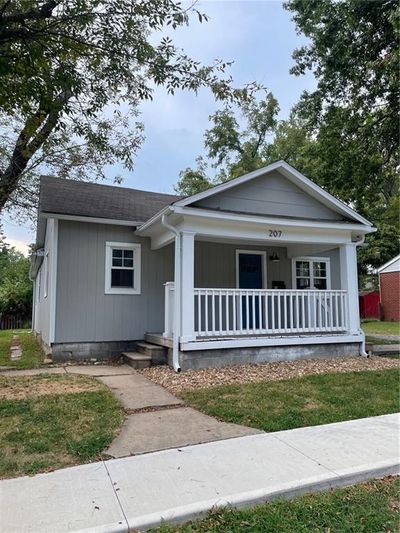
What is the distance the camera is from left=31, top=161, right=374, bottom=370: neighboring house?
802 cm

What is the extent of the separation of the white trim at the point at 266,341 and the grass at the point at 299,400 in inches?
56.4

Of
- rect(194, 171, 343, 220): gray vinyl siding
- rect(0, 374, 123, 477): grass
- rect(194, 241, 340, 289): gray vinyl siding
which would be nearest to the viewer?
rect(0, 374, 123, 477): grass

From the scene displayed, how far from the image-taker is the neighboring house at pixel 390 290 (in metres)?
22.4

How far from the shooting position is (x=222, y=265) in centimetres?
1091

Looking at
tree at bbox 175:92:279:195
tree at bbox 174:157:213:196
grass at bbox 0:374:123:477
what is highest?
tree at bbox 175:92:279:195

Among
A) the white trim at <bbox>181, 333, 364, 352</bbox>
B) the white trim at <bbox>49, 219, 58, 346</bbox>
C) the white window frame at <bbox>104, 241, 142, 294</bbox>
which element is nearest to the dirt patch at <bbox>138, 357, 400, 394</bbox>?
the white trim at <bbox>181, 333, 364, 352</bbox>

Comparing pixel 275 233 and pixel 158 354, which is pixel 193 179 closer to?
pixel 275 233

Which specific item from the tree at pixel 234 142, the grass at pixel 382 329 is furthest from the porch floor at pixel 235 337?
the tree at pixel 234 142

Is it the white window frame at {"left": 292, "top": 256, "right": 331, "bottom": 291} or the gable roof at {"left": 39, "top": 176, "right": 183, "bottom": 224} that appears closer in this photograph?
the gable roof at {"left": 39, "top": 176, "right": 183, "bottom": 224}

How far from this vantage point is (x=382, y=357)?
9.41 m

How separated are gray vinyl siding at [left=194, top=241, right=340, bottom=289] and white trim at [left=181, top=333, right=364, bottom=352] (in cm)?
277

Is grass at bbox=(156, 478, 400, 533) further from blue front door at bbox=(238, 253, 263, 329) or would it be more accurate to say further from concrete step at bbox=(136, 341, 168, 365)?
blue front door at bbox=(238, 253, 263, 329)

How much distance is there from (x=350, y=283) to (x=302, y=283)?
2.83 meters

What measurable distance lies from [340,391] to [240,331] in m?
2.61
